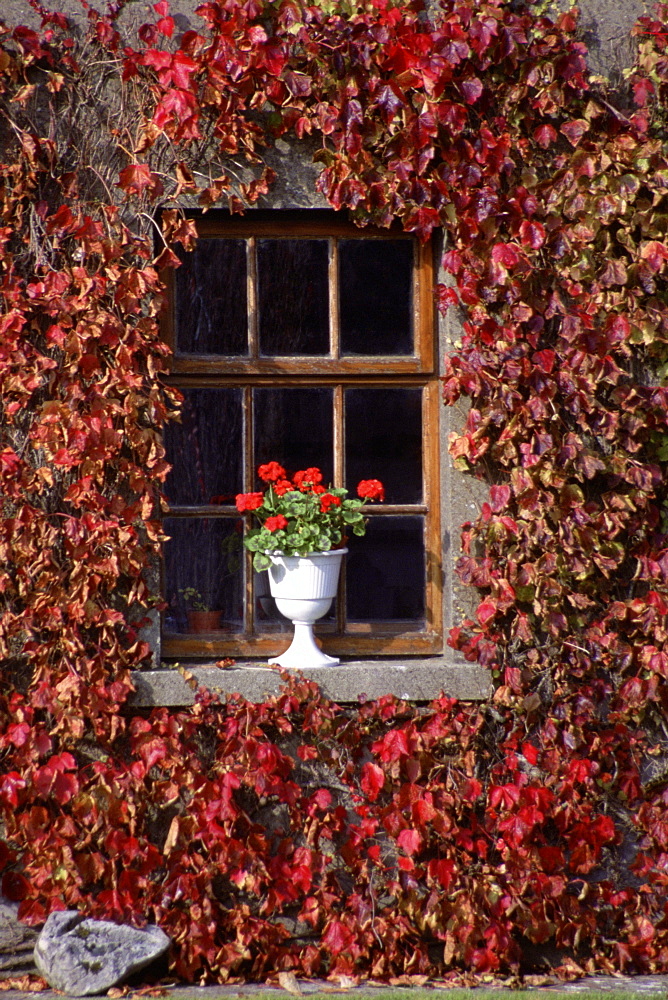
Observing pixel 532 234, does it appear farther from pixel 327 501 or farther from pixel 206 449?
pixel 206 449

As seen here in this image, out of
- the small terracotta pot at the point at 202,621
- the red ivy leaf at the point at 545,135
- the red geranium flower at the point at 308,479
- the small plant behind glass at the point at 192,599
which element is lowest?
the small terracotta pot at the point at 202,621

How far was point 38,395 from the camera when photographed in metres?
3.51

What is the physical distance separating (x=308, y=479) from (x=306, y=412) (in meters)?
0.31

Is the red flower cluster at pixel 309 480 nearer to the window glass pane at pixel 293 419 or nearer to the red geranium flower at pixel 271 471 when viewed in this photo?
the red geranium flower at pixel 271 471

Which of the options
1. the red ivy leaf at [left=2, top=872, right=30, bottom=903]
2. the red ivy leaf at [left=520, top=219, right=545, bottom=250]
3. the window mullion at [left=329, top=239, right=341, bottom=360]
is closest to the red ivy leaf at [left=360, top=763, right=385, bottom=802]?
the red ivy leaf at [left=2, top=872, right=30, bottom=903]

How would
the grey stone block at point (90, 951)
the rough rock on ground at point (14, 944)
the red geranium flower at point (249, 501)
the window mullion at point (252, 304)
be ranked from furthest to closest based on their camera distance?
the window mullion at point (252, 304) < the red geranium flower at point (249, 501) < the rough rock on ground at point (14, 944) < the grey stone block at point (90, 951)

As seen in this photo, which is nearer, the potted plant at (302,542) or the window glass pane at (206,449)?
the potted plant at (302,542)

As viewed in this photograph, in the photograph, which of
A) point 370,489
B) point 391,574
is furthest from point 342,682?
point 370,489

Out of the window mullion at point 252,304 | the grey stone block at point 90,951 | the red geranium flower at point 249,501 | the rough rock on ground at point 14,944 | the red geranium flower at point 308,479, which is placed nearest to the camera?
the grey stone block at point 90,951

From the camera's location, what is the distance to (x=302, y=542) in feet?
11.5

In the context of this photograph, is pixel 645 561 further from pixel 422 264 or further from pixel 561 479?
pixel 422 264

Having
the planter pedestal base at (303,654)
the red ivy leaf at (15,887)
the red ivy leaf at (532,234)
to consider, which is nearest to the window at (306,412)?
the planter pedestal base at (303,654)

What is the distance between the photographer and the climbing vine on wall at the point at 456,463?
3.41 m

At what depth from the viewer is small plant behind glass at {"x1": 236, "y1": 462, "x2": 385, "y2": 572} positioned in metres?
3.50
